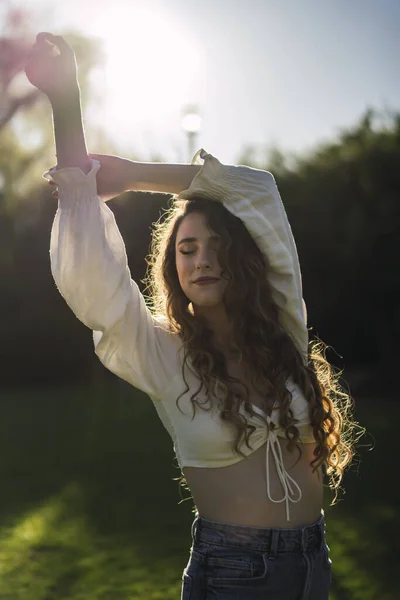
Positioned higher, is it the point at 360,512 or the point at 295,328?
the point at 295,328

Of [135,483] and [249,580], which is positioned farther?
[135,483]

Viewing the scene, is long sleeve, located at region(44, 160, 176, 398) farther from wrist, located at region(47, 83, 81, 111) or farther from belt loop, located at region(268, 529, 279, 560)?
belt loop, located at region(268, 529, 279, 560)

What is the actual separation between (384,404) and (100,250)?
10252 millimetres

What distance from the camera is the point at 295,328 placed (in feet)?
7.27

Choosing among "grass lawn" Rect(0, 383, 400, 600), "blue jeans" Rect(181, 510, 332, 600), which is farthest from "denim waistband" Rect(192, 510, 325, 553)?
"grass lawn" Rect(0, 383, 400, 600)

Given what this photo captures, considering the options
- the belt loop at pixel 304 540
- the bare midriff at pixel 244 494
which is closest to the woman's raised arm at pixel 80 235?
the bare midriff at pixel 244 494

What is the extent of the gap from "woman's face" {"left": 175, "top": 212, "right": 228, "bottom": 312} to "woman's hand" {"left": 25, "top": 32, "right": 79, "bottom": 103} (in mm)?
468

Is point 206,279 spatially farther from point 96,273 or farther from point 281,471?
point 281,471

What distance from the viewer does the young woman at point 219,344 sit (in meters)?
1.86

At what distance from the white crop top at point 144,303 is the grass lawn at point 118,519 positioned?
257 centimetres

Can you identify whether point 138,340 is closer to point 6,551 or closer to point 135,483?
point 6,551

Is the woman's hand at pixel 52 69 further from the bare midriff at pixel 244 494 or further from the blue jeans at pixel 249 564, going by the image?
the blue jeans at pixel 249 564

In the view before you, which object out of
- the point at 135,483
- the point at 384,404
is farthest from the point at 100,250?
the point at 384,404

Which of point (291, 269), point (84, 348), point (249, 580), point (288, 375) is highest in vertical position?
point (291, 269)
